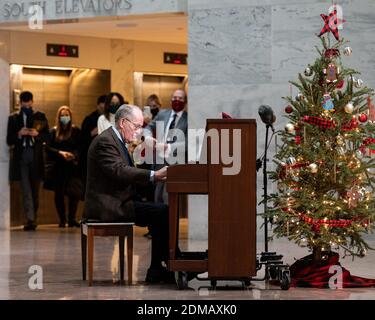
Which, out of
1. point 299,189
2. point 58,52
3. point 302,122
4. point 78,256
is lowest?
point 78,256

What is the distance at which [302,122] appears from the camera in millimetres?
9383

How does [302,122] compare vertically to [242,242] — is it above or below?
above

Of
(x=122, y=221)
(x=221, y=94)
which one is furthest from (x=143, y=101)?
(x=122, y=221)

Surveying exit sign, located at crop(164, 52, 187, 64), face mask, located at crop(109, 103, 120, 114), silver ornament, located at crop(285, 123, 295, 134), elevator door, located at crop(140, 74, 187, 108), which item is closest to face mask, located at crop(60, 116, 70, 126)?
elevator door, located at crop(140, 74, 187, 108)

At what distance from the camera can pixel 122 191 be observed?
9438mm

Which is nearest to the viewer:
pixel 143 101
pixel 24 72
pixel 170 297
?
pixel 170 297

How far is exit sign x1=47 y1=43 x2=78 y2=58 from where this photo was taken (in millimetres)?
17719

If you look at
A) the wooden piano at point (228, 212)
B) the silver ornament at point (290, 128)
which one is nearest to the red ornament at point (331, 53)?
the silver ornament at point (290, 128)

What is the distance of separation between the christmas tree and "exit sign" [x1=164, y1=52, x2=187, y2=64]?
9.78 meters

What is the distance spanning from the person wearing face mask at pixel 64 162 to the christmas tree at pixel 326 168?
791 cm

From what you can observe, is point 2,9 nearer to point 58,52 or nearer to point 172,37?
point 58,52

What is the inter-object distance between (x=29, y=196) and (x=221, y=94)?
156 inches

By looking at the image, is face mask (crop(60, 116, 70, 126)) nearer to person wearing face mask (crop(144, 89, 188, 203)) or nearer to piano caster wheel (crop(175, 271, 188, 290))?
person wearing face mask (crop(144, 89, 188, 203))

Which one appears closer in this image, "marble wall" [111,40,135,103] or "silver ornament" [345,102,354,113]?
"silver ornament" [345,102,354,113]
